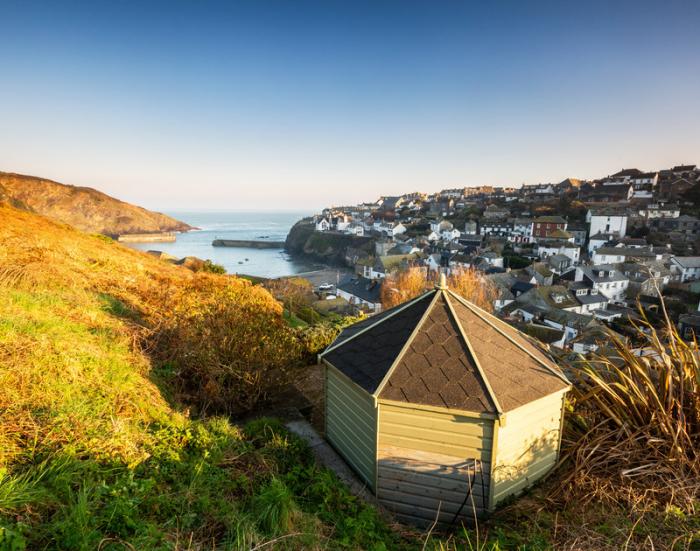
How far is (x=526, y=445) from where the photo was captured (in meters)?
4.84

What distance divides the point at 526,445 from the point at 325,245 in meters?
93.6

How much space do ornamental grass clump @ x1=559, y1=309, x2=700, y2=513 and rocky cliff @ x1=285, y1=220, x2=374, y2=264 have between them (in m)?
79.9

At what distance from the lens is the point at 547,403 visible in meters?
4.98

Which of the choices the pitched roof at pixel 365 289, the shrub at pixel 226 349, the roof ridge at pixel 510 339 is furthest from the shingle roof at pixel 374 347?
the pitched roof at pixel 365 289

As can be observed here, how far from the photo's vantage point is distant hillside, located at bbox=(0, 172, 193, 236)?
37.8 m

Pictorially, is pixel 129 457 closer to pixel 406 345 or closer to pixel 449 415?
pixel 406 345

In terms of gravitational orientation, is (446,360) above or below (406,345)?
below

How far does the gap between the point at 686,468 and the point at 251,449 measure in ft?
18.2

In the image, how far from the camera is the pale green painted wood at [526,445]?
459cm

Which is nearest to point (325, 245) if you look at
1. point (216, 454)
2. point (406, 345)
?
point (406, 345)

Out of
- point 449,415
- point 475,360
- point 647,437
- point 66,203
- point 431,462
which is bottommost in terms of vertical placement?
point 431,462

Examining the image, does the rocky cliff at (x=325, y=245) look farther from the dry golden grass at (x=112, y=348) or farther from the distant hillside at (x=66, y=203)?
the dry golden grass at (x=112, y=348)

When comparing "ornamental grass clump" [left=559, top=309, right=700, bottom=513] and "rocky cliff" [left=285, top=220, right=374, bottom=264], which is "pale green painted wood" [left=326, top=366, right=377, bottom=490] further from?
"rocky cliff" [left=285, top=220, right=374, bottom=264]

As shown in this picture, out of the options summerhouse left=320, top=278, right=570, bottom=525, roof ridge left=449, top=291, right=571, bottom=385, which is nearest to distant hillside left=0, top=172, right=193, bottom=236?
summerhouse left=320, top=278, right=570, bottom=525
